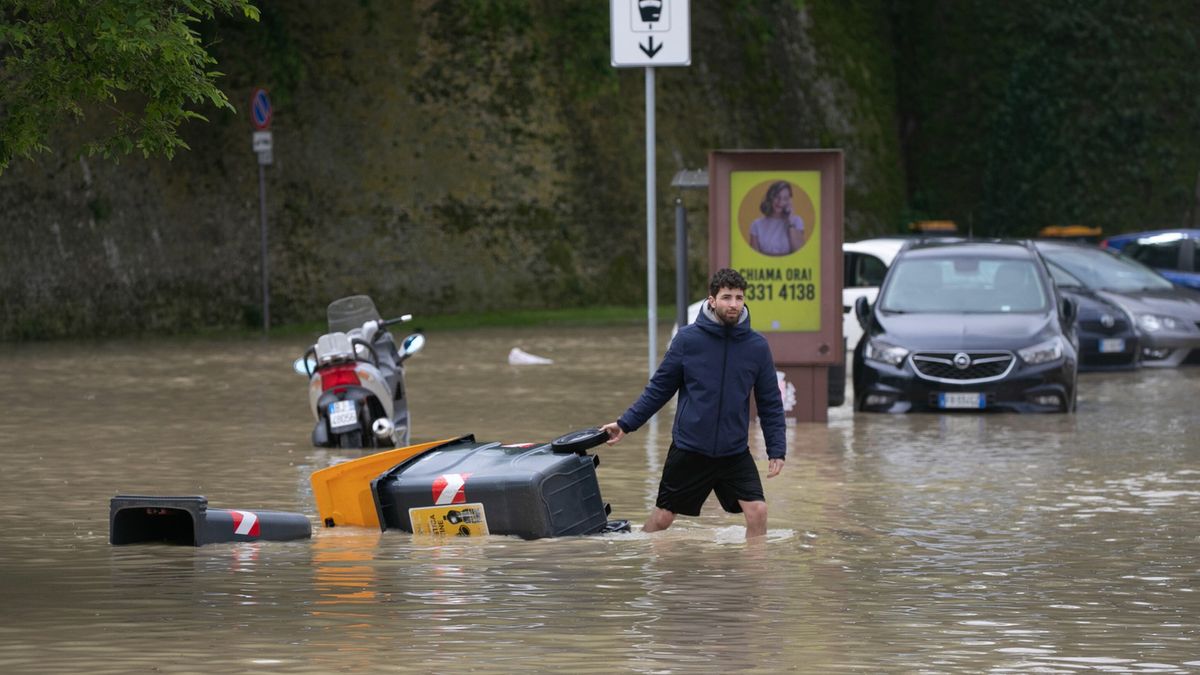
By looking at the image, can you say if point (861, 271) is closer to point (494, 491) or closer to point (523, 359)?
point (523, 359)

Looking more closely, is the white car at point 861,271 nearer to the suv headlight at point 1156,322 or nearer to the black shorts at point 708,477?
the suv headlight at point 1156,322

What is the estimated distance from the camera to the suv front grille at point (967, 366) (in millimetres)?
19547

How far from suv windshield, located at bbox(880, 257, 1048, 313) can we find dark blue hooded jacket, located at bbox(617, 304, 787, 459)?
30.7 feet

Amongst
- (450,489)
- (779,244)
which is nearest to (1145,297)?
(779,244)

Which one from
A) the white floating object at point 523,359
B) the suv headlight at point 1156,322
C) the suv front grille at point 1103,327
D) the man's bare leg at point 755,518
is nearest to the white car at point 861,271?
the white floating object at point 523,359

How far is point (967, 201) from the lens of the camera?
141ft

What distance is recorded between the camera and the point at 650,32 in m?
18.7

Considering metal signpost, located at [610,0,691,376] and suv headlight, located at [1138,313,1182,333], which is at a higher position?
metal signpost, located at [610,0,691,376]

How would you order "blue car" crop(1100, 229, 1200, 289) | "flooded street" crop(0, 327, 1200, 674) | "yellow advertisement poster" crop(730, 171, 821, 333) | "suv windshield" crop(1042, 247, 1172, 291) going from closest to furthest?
1. "flooded street" crop(0, 327, 1200, 674)
2. "yellow advertisement poster" crop(730, 171, 821, 333)
3. "suv windshield" crop(1042, 247, 1172, 291)
4. "blue car" crop(1100, 229, 1200, 289)

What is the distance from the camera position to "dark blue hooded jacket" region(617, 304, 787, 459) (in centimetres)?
1133

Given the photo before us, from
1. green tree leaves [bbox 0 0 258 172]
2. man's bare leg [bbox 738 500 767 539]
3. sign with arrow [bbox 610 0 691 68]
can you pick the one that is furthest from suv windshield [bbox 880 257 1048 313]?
green tree leaves [bbox 0 0 258 172]

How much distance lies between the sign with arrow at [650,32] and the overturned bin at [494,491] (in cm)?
713

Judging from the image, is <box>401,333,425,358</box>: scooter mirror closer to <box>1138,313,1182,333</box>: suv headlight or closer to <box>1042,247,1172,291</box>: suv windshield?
<box>1042,247,1172,291</box>: suv windshield

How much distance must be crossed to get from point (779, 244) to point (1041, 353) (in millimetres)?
2378
